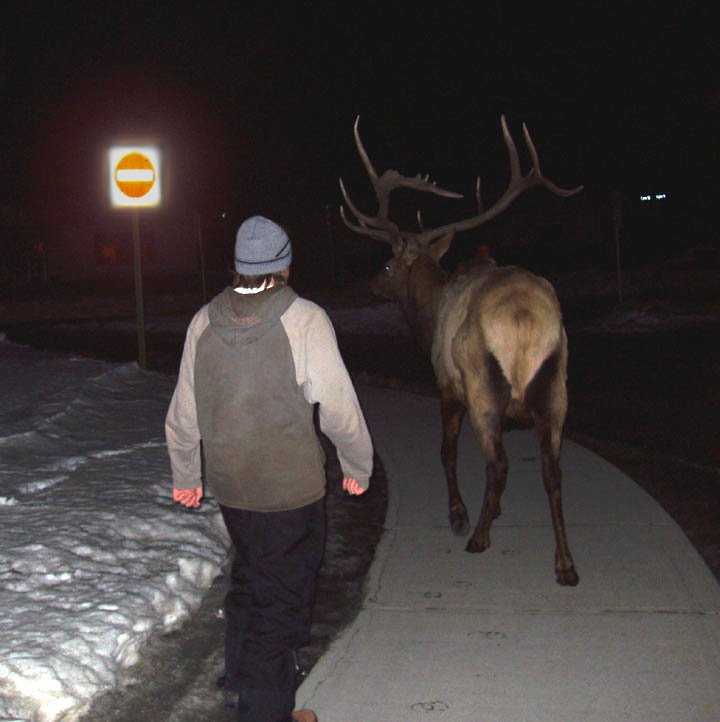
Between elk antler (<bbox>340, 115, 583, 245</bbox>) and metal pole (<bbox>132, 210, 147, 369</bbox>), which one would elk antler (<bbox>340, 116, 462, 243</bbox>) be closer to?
elk antler (<bbox>340, 115, 583, 245</bbox>)

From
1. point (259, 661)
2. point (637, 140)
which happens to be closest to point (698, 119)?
point (637, 140)

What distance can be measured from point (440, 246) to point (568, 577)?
365 centimetres

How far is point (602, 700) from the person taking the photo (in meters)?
4.36

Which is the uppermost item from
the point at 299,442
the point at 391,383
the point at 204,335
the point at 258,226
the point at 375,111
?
the point at 375,111

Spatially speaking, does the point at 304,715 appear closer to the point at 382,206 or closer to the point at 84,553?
the point at 84,553

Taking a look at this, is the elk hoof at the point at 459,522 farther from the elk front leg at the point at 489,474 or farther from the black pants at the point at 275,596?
the black pants at the point at 275,596

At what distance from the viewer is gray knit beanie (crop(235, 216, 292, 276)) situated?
4121 mm

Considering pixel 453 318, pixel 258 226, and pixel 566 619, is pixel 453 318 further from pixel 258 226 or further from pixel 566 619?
pixel 258 226

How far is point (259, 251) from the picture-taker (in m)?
4.12

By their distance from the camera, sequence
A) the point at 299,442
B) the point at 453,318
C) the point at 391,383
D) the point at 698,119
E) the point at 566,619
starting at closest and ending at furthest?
1. the point at 299,442
2. the point at 566,619
3. the point at 453,318
4. the point at 391,383
5. the point at 698,119

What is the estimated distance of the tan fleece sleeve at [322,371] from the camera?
399cm

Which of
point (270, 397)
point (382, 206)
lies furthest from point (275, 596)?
point (382, 206)

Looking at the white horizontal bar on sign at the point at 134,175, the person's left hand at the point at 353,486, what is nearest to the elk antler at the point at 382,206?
the white horizontal bar on sign at the point at 134,175

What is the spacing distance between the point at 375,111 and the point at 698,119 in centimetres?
877
